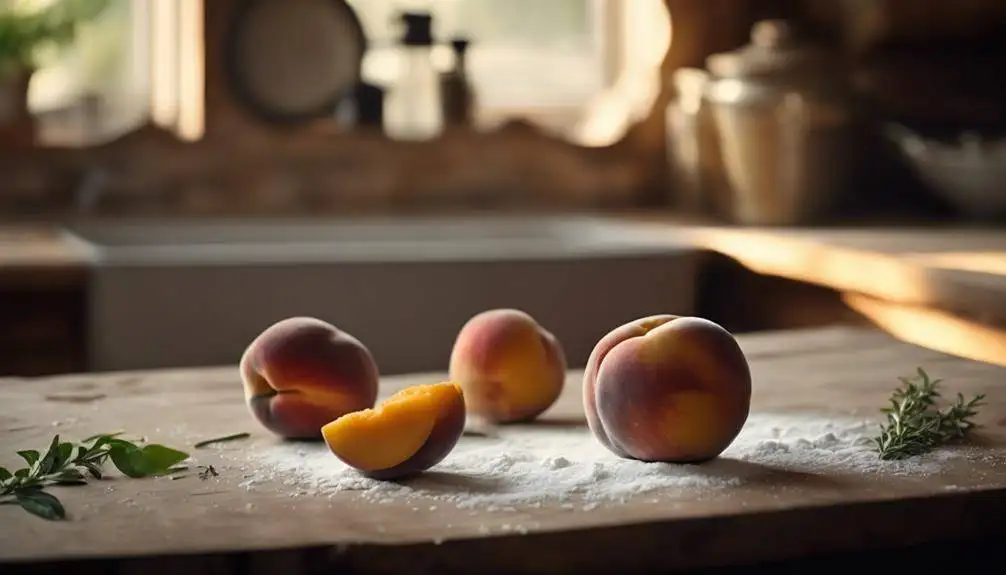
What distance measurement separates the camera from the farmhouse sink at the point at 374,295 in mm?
1847

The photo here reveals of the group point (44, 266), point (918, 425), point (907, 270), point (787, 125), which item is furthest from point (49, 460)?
point (787, 125)

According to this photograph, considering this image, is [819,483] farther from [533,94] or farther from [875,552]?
[533,94]

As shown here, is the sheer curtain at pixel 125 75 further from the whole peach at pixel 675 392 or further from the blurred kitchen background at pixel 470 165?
the whole peach at pixel 675 392

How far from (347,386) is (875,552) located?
377 mm

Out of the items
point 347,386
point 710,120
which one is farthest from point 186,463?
point 710,120

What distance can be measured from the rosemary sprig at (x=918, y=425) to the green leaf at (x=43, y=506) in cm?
52

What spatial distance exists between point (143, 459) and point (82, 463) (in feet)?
0.13

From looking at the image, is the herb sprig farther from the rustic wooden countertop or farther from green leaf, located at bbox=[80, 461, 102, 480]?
the rustic wooden countertop

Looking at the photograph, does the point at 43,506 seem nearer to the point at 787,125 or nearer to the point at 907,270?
the point at 907,270

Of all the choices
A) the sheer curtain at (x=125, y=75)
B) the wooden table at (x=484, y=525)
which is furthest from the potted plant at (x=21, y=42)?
the wooden table at (x=484, y=525)

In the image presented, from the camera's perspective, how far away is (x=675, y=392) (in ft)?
2.75

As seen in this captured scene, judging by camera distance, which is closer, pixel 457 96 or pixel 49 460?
Answer: pixel 49 460

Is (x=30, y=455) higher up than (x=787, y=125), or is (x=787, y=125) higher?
(x=787, y=125)

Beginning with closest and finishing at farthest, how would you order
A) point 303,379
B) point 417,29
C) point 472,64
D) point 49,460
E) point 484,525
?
point 484,525, point 49,460, point 303,379, point 417,29, point 472,64
